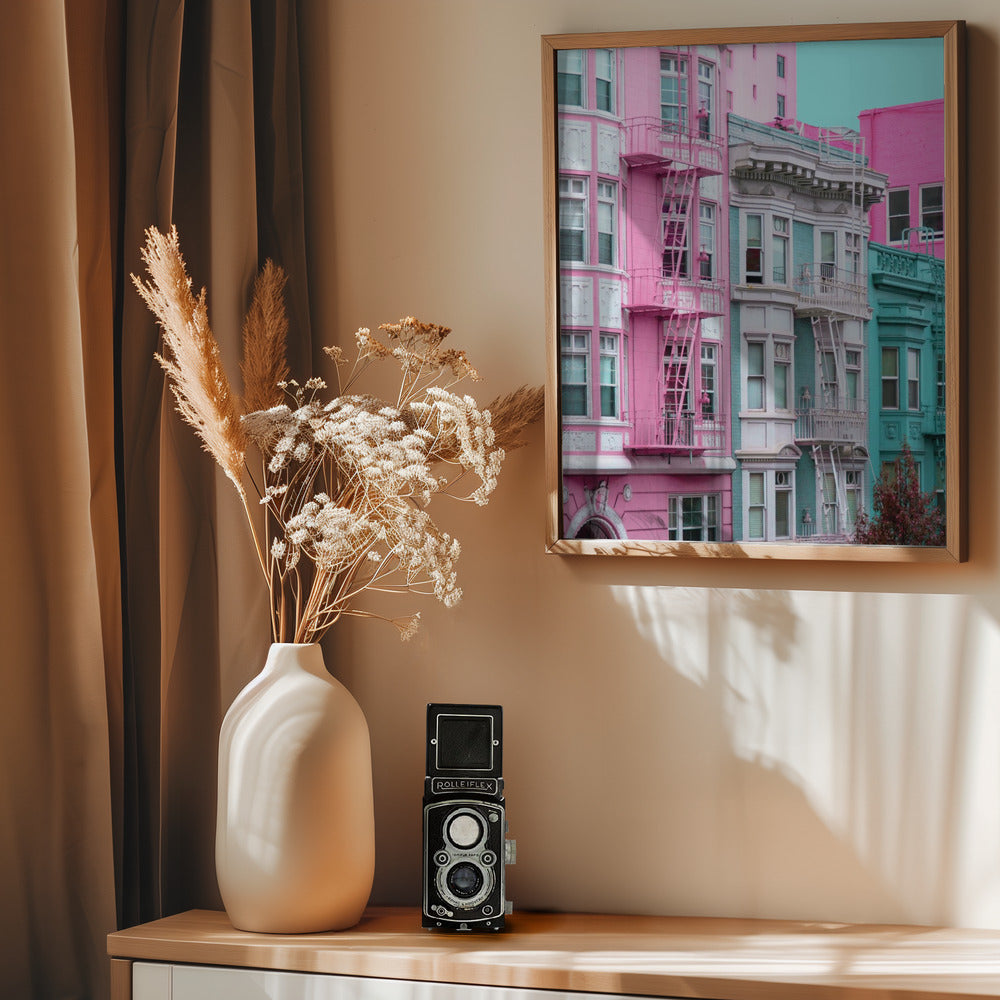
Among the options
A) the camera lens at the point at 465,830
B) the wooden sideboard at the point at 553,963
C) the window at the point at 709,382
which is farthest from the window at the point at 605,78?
the wooden sideboard at the point at 553,963

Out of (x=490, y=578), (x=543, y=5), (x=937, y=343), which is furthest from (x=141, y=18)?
(x=937, y=343)

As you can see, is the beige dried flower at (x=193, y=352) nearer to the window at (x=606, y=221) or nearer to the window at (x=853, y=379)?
the window at (x=606, y=221)

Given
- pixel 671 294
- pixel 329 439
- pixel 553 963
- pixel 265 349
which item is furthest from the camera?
pixel 671 294

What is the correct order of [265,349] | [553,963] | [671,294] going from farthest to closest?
[671,294] → [265,349] → [553,963]

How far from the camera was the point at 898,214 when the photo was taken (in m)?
1.62

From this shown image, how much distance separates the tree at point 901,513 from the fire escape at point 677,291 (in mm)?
262

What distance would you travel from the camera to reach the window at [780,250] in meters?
1.66

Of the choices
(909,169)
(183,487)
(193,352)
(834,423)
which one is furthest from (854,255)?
(183,487)

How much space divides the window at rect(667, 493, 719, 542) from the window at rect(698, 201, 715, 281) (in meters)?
0.37

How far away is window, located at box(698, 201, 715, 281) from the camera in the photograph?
1676 millimetres

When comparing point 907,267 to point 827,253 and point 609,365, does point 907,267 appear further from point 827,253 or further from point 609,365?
point 609,365

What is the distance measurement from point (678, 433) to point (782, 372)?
0.19 m

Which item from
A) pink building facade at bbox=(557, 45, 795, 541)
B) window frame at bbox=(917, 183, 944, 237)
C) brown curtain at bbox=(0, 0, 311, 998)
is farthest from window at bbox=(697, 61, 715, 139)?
brown curtain at bbox=(0, 0, 311, 998)

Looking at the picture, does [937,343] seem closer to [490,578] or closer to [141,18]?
[490,578]
